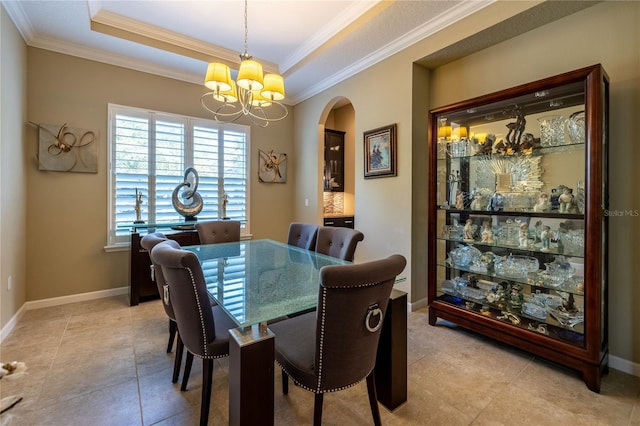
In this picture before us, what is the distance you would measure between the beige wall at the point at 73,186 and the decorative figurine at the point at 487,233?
4.05 metres

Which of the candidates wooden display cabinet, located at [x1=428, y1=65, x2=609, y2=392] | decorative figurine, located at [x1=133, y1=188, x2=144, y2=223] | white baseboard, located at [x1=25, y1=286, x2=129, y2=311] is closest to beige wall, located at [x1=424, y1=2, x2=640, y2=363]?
wooden display cabinet, located at [x1=428, y1=65, x2=609, y2=392]

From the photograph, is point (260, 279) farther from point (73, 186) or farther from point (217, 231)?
point (73, 186)

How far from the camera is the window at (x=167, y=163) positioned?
11.6 ft

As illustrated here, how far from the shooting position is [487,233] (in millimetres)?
2607

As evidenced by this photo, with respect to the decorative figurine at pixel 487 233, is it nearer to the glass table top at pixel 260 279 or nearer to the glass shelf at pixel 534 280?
the glass shelf at pixel 534 280

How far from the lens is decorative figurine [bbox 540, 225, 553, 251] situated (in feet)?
7.37

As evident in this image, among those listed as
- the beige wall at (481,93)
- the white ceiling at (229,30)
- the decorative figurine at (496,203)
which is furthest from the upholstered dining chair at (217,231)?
Answer: the decorative figurine at (496,203)

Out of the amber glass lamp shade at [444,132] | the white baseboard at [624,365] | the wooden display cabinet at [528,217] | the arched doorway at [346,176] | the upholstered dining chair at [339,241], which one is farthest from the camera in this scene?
the arched doorway at [346,176]

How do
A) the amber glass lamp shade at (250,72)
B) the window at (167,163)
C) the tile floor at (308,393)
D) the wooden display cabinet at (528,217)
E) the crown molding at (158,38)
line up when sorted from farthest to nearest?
the window at (167,163) → the crown molding at (158,38) → the amber glass lamp shade at (250,72) → the wooden display cabinet at (528,217) → the tile floor at (308,393)

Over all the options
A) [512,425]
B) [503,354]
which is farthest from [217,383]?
[503,354]

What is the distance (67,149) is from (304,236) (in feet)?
9.35

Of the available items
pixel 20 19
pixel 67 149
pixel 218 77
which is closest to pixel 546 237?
pixel 218 77

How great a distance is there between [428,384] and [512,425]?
48 cm

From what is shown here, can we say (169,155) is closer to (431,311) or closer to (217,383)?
(217,383)
